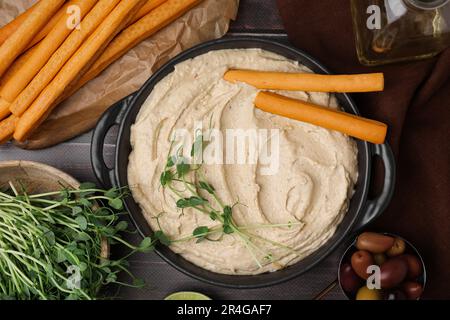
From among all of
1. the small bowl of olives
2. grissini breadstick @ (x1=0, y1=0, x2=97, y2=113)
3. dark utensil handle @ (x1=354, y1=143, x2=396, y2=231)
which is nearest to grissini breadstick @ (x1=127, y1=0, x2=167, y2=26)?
grissini breadstick @ (x1=0, y1=0, x2=97, y2=113)

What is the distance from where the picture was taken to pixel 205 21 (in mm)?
1561

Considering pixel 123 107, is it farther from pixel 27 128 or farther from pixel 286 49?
pixel 286 49

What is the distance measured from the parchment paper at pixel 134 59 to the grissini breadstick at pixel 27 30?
13 cm

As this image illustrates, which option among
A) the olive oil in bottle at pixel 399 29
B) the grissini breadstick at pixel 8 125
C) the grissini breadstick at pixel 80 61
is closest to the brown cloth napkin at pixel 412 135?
the olive oil in bottle at pixel 399 29

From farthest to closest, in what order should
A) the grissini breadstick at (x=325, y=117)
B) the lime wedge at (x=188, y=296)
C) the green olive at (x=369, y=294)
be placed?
1. the lime wedge at (x=188, y=296)
2. the green olive at (x=369, y=294)
3. the grissini breadstick at (x=325, y=117)

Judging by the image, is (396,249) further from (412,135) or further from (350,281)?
(412,135)

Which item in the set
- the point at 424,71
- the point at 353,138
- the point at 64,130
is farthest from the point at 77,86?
the point at 424,71

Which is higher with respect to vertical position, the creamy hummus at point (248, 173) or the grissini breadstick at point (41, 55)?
the grissini breadstick at point (41, 55)

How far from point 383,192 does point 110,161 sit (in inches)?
31.5

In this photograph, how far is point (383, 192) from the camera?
1.39m

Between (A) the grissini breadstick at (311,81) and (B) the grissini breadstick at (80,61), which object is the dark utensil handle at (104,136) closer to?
(B) the grissini breadstick at (80,61)

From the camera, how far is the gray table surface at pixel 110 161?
1634 millimetres

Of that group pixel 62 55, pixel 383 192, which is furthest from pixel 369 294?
pixel 62 55

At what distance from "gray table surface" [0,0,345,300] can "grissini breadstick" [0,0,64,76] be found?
0.31 meters
